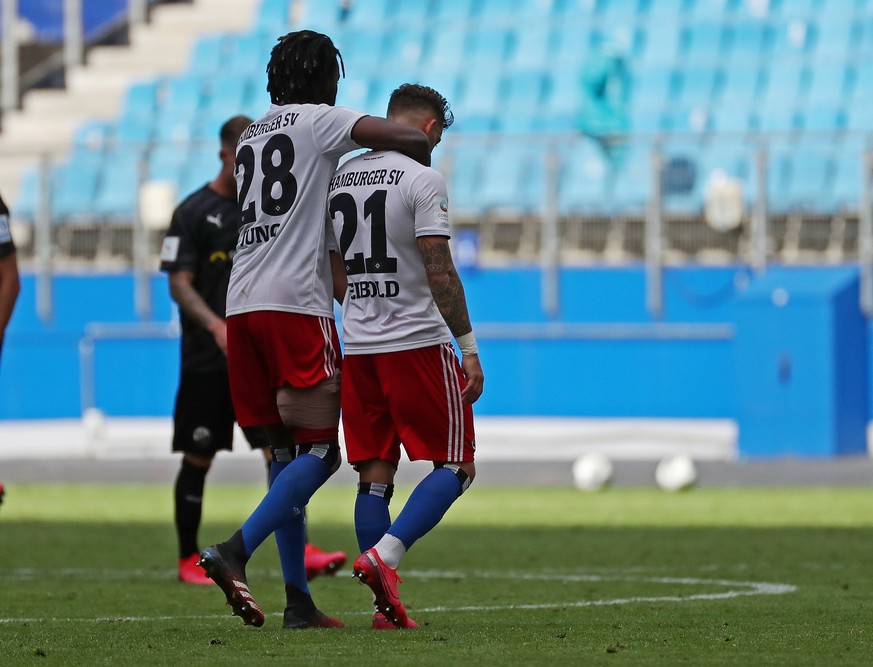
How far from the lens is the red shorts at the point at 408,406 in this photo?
19.0ft

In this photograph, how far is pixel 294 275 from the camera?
5.86m

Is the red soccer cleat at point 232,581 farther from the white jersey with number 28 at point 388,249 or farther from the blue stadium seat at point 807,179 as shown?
the blue stadium seat at point 807,179

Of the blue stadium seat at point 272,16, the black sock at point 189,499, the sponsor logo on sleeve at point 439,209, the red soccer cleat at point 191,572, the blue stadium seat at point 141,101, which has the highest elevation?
the blue stadium seat at point 272,16

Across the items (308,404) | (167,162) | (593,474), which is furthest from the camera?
(167,162)

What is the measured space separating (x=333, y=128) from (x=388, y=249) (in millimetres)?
455

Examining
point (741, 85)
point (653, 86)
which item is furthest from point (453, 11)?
point (741, 85)

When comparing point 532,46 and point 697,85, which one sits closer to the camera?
point 697,85

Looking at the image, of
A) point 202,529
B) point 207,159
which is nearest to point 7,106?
point 207,159

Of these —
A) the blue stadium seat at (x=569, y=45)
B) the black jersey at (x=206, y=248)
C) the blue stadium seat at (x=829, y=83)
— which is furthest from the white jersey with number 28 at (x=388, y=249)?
the blue stadium seat at (x=569, y=45)

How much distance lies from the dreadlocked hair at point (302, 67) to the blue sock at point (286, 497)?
127 cm

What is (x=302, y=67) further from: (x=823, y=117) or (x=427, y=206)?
(x=823, y=117)

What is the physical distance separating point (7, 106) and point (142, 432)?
33.8ft

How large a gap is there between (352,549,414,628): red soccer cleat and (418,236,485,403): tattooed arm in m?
0.64

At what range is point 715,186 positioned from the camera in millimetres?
18906
